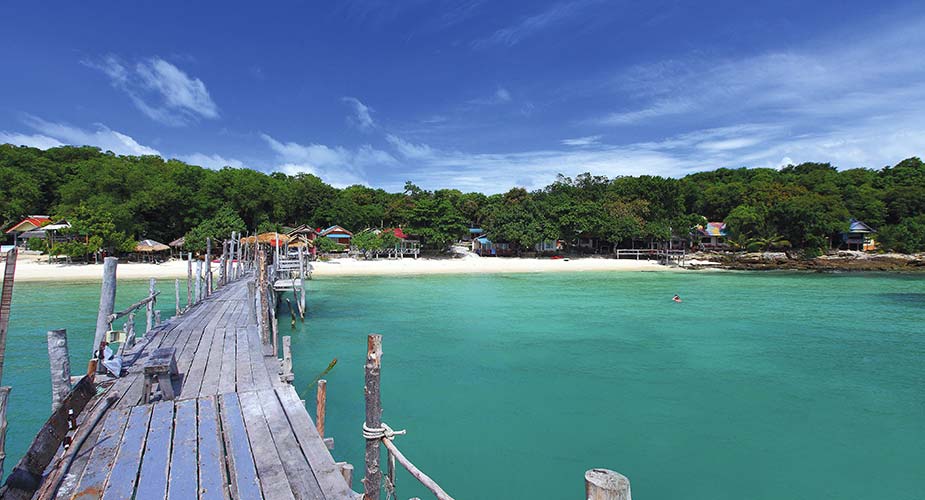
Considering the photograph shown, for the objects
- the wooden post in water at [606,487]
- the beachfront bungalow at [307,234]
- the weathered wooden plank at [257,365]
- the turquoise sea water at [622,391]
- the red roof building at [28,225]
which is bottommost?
the turquoise sea water at [622,391]

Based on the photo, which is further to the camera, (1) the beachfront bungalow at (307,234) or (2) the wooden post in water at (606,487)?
(1) the beachfront bungalow at (307,234)

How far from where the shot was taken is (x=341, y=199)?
5694 cm

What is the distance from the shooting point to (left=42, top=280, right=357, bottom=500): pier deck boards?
3863 millimetres

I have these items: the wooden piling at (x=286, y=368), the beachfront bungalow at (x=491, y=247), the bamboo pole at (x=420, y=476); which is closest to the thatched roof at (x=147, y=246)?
the beachfront bungalow at (x=491, y=247)

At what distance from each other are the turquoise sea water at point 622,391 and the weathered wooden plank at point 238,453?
329 centimetres

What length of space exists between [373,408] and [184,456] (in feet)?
5.79

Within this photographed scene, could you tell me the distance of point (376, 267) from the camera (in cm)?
4231

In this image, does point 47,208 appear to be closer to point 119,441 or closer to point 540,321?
point 540,321

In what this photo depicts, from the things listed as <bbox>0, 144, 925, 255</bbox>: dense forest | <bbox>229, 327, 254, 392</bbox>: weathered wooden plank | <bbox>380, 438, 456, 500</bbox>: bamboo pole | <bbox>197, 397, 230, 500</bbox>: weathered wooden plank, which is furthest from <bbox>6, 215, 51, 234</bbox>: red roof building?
<bbox>380, 438, 456, 500</bbox>: bamboo pole

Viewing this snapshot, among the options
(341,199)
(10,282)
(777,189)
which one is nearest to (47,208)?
(341,199)

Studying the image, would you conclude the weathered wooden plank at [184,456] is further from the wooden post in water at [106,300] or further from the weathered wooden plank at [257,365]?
the wooden post in water at [106,300]

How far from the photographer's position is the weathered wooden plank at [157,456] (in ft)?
12.5

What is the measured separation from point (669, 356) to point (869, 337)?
9320 mm

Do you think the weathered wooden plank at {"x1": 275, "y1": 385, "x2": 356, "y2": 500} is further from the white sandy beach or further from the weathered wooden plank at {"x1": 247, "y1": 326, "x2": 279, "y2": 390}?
the white sandy beach
